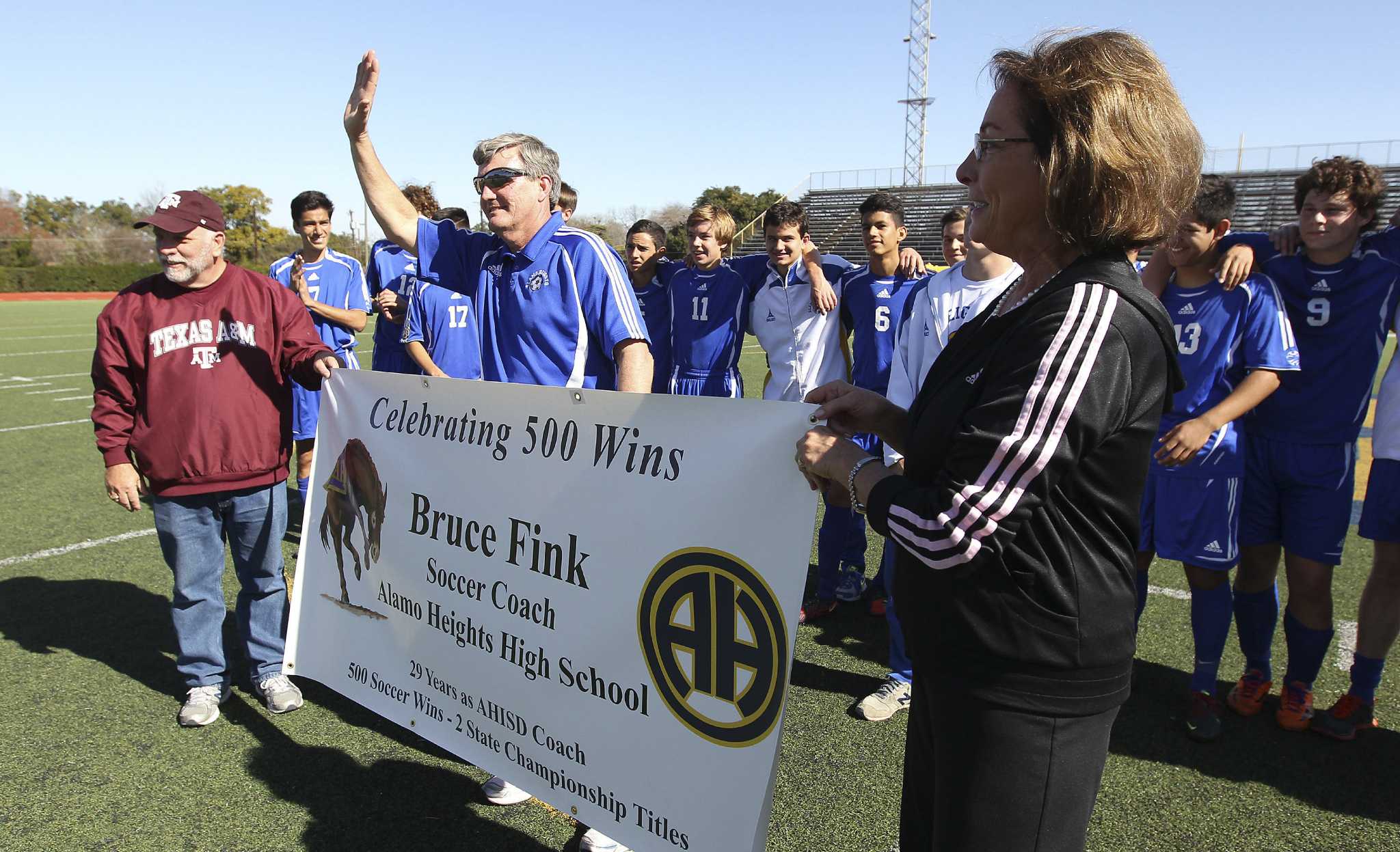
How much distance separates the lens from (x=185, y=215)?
326 centimetres

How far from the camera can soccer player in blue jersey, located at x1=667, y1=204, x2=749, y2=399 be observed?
5270 millimetres

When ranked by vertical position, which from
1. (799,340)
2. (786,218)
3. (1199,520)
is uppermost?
(786,218)

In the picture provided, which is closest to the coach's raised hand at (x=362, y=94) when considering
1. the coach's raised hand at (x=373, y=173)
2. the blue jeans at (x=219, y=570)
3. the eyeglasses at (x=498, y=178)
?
the coach's raised hand at (x=373, y=173)

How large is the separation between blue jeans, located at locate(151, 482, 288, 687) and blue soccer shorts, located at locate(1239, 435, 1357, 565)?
3995 mm

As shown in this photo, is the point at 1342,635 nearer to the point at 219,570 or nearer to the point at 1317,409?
the point at 1317,409

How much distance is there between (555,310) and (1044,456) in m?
1.91

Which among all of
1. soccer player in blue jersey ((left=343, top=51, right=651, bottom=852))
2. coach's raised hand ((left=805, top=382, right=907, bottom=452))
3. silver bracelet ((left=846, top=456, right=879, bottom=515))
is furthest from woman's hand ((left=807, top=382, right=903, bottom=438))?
soccer player in blue jersey ((left=343, top=51, right=651, bottom=852))

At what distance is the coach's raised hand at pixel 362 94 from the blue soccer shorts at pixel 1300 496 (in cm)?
355

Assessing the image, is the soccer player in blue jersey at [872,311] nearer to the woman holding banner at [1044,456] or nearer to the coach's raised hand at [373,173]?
the coach's raised hand at [373,173]

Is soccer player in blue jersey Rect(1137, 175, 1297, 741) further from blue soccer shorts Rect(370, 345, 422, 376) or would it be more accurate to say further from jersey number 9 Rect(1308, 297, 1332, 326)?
blue soccer shorts Rect(370, 345, 422, 376)

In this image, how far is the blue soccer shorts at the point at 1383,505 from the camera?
10.4ft

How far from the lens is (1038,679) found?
1.31 metres

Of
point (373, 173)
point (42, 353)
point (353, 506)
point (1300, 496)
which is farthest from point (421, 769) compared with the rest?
point (42, 353)

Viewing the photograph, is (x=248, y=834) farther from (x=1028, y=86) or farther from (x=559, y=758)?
(x=1028, y=86)
